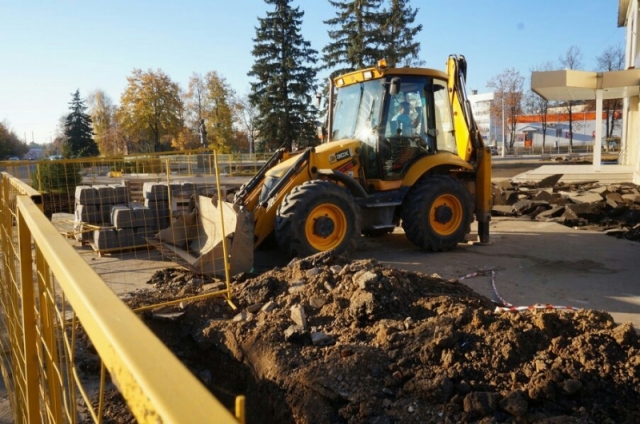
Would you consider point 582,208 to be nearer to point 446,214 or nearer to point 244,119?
point 446,214

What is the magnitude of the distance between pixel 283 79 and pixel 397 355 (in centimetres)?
3567

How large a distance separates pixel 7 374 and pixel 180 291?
2.43 metres

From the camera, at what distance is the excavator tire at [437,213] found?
8.34 meters

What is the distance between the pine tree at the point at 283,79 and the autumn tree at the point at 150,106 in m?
11.8

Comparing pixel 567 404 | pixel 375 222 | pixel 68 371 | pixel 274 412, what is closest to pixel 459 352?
pixel 567 404

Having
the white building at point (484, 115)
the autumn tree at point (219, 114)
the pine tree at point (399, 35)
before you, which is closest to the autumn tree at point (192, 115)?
the autumn tree at point (219, 114)

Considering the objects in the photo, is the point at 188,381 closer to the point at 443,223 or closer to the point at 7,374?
the point at 7,374

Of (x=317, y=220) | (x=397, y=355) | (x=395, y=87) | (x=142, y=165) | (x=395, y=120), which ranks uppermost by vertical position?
(x=395, y=87)

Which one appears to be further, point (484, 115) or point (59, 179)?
point (484, 115)

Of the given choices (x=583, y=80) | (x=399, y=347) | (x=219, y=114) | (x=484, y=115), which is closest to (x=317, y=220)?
(x=399, y=347)

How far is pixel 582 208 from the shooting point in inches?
453

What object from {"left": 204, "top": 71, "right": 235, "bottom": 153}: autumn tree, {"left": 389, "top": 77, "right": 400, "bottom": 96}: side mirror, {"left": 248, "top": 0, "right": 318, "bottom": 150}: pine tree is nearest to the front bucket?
{"left": 389, "top": 77, "right": 400, "bottom": 96}: side mirror

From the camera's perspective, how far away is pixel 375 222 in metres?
8.45

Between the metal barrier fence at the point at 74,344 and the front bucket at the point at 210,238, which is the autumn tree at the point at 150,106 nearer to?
the front bucket at the point at 210,238
